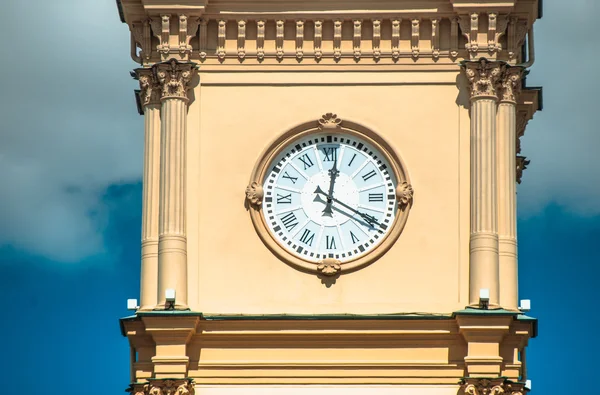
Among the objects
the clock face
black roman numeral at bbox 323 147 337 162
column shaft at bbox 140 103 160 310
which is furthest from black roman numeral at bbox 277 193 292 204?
column shaft at bbox 140 103 160 310

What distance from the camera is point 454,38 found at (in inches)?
1753

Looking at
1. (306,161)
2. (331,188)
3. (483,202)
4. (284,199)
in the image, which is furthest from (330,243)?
(483,202)

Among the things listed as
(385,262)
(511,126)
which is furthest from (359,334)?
(511,126)

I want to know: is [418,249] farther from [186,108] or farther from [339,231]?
[186,108]

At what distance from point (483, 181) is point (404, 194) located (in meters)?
1.21

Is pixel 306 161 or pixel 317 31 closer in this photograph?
pixel 306 161

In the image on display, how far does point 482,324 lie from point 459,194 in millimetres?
2304

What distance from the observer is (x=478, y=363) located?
42656mm

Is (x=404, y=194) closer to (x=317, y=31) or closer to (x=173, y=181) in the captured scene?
(x=317, y=31)

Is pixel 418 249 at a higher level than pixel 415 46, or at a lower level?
lower

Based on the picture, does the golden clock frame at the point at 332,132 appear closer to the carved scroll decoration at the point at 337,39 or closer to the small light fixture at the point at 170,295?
the carved scroll decoration at the point at 337,39

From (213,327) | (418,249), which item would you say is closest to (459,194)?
(418,249)

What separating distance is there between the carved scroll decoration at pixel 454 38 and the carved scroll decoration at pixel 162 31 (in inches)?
171

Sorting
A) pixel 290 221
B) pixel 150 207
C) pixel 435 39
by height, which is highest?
pixel 435 39
